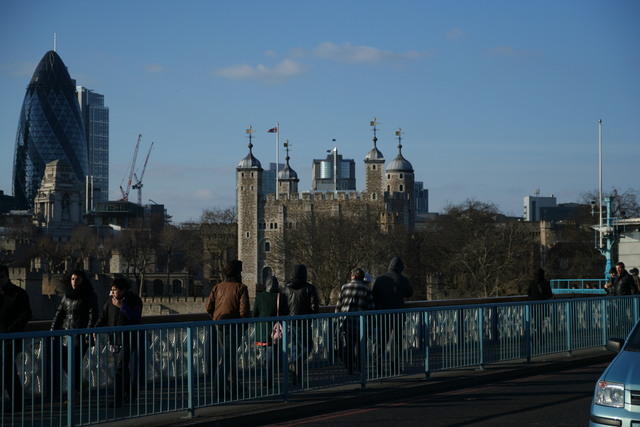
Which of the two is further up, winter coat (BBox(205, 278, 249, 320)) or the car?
winter coat (BBox(205, 278, 249, 320))

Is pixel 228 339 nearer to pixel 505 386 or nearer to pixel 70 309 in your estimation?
pixel 70 309

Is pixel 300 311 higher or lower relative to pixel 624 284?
lower

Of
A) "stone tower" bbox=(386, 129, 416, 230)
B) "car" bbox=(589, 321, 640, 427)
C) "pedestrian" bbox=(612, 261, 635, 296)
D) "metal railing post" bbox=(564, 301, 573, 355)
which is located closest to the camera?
"car" bbox=(589, 321, 640, 427)

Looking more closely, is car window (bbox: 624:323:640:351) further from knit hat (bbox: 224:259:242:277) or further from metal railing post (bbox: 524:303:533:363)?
metal railing post (bbox: 524:303:533:363)

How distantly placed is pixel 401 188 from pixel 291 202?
12.7 meters

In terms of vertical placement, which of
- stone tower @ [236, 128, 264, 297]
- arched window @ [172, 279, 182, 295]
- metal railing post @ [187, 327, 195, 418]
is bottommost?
arched window @ [172, 279, 182, 295]

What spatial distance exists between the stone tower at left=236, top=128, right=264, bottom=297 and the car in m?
114

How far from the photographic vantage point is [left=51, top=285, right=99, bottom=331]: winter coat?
42.6 ft

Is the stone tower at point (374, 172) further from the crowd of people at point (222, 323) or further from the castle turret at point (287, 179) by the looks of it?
the crowd of people at point (222, 323)

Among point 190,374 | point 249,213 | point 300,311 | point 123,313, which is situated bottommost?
point 190,374

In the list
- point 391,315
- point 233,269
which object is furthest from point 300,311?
point 233,269

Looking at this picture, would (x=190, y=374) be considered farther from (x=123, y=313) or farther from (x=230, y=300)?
(x=230, y=300)

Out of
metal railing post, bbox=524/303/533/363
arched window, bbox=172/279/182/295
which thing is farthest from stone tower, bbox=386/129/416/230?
metal railing post, bbox=524/303/533/363

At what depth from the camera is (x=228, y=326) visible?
12.8 metres
